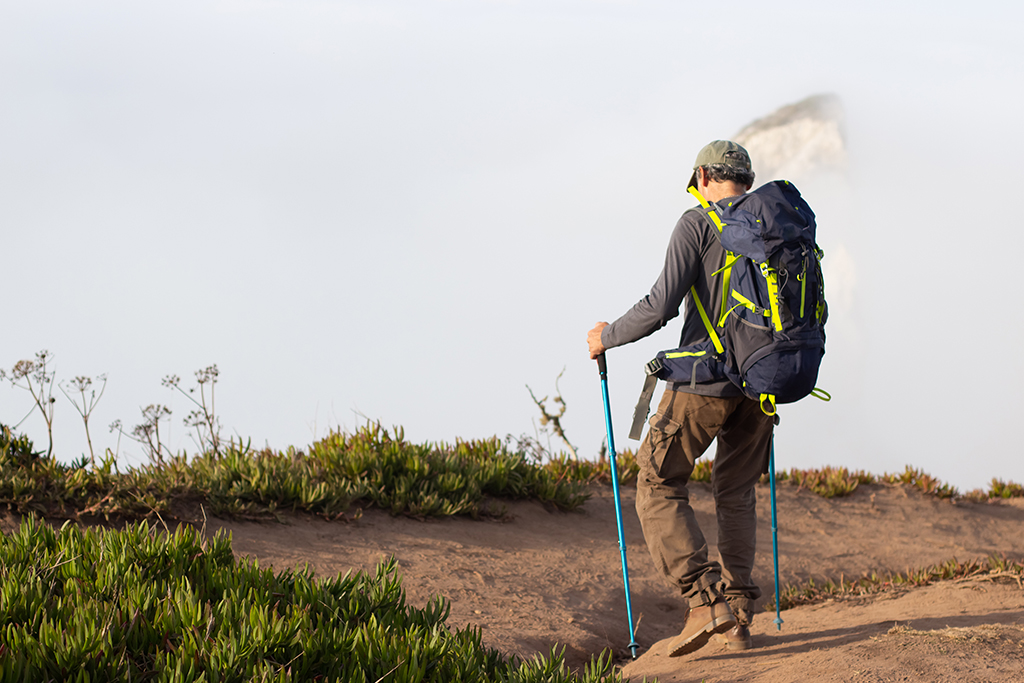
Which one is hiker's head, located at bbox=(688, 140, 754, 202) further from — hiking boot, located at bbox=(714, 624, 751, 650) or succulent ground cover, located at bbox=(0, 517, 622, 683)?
succulent ground cover, located at bbox=(0, 517, 622, 683)

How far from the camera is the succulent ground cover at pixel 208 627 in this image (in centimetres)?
326

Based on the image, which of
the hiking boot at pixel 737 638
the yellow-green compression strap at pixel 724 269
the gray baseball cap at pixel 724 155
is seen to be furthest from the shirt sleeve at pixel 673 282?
the hiking boot at pixel 737 638

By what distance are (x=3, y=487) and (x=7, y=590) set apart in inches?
113

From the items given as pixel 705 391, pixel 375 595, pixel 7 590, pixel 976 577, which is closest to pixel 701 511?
pixel 976 577

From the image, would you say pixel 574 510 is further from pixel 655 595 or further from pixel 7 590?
pixel 7 590

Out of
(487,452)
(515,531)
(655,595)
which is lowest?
(655,595)

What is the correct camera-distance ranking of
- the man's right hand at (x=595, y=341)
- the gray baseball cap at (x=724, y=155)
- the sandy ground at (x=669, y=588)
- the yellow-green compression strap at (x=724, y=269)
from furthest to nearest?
the man's right hand at (x=595, y=341), the gray baseball cap at (x=724, y=155), the yellow-green compression strap at (x=724, y=269), the sandy ground at (x=669, y=588)

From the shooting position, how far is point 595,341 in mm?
5242

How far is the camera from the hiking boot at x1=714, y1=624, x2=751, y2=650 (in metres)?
4.95

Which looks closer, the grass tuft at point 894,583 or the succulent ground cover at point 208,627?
the succulent ground cover at point 208,627

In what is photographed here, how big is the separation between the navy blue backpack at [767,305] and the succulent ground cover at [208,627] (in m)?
1.77

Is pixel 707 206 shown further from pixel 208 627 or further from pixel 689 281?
pixel 208 627

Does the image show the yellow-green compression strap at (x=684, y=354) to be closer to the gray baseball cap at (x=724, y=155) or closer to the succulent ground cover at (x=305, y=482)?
the gray baseball cap at (x=724, y=155)

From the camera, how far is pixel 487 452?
28.4ft
